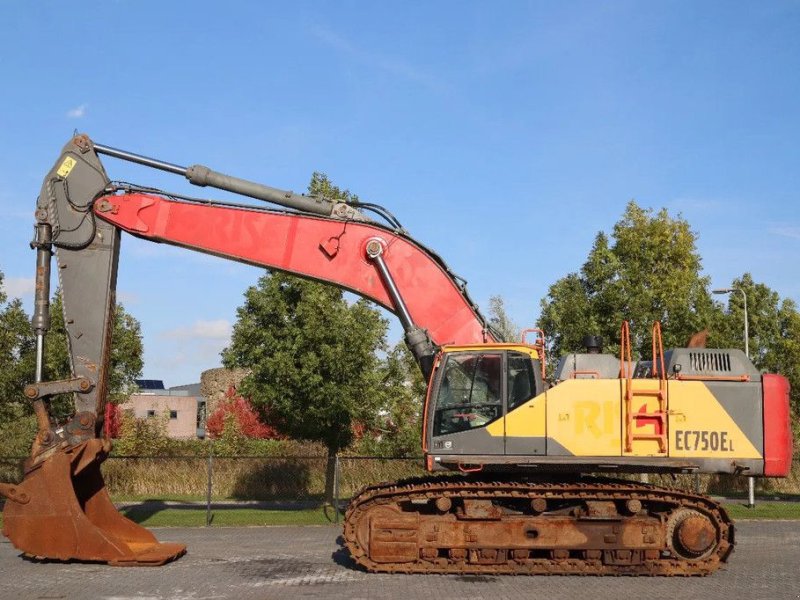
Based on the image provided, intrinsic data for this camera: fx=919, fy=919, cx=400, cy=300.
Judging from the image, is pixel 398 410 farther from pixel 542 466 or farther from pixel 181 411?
pixel 181 411

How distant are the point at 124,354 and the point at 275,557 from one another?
17.4m

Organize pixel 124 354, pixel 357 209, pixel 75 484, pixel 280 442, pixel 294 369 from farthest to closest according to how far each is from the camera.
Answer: pixel 280 442 → pixel 124 354 → pixel 294 369 → pixel 357 209 → pixel 75 484

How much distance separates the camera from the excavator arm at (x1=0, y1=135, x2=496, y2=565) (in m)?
12.9

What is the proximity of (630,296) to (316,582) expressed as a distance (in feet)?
47.1

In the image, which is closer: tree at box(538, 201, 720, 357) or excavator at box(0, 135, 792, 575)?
excavator at box(0, 135, 792, 575)

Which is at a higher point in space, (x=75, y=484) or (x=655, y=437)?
(x=655, y=437)

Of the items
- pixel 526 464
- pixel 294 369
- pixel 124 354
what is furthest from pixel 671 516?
pixel 124 354

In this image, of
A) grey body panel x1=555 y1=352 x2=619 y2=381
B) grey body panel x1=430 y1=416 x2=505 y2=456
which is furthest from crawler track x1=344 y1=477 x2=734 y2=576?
grey body panel x1=555 y1=352 x2=619 y2=381

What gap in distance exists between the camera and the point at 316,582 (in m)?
11.8

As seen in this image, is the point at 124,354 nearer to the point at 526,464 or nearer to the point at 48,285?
the point at 48,285

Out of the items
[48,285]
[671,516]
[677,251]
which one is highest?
[677,251]

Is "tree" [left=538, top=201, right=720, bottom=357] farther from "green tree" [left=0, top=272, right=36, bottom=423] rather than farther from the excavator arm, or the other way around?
"green tree" [left=0, top=272, right=36, bottom=423]

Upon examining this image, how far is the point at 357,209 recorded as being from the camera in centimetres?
1398

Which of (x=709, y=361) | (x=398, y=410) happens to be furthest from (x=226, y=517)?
(x=709, y=361)
